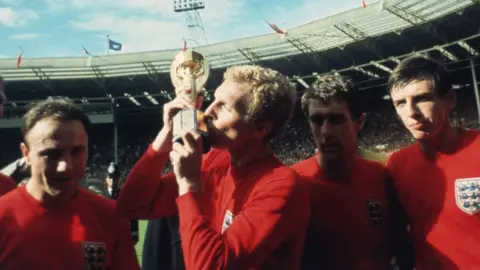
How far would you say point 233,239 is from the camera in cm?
152

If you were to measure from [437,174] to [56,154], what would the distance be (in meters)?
1.57

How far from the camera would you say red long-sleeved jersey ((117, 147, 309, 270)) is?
148 cm

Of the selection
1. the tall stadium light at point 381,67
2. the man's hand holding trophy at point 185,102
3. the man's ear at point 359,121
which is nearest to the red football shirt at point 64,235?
the man's hand holding trophy at point 185,102

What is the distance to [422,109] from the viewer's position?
206 cm

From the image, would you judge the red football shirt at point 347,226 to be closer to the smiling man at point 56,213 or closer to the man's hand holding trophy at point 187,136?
the man's hand holding trophy at point 187,136

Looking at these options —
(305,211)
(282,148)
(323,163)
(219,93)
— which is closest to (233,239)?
(305,211)

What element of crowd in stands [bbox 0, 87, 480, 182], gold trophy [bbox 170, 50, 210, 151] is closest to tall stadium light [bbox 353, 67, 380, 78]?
crowd in stands [bbox 0, 87, 480, 182]

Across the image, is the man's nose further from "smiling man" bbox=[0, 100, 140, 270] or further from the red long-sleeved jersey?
the red long-sleeved jersey

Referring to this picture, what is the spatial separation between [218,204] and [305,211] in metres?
0.33

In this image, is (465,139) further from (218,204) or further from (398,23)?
(398,23)

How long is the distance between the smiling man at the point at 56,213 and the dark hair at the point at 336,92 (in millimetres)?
1017

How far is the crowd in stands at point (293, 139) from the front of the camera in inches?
820

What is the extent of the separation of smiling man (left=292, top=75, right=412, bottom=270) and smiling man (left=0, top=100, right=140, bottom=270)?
0.82 meters

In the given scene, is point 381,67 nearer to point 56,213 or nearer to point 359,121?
point 359,121
